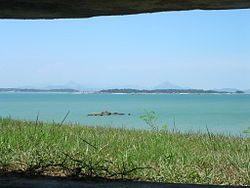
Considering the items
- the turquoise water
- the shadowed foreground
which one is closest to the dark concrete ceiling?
the shadowed foreground

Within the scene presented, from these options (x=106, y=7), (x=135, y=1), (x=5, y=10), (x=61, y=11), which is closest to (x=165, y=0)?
(x=135, y=1)

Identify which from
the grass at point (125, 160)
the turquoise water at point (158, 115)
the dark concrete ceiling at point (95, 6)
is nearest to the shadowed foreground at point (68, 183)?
the grass at point (125, 160)

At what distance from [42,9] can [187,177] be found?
2.11 metres

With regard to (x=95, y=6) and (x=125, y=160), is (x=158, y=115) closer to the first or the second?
(x=125, y=160)

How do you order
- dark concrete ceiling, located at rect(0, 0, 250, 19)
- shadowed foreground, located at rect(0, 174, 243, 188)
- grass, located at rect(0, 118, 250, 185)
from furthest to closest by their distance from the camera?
grass, located at rect(0, 118, 250, 185), shadowed foreground, located at rect(0, 174, 243, 188), dark concrete ceiling, located at rect(0, 0, 250, 19)

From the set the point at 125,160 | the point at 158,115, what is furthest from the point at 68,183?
the point at 158,115

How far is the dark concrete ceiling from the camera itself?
9.20ft

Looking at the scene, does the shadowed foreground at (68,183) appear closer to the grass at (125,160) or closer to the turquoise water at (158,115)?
the grass at (125,160)

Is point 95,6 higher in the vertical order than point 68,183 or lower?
higher

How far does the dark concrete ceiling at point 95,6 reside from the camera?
9.20 ft

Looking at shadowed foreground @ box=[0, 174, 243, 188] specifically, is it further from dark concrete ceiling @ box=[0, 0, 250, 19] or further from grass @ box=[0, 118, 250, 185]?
dark concrete ceiling @ box=[0, 0, 250, 19]

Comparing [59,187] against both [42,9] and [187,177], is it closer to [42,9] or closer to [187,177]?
[42,9]

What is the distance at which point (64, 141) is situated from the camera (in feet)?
19.2

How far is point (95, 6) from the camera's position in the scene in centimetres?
294
